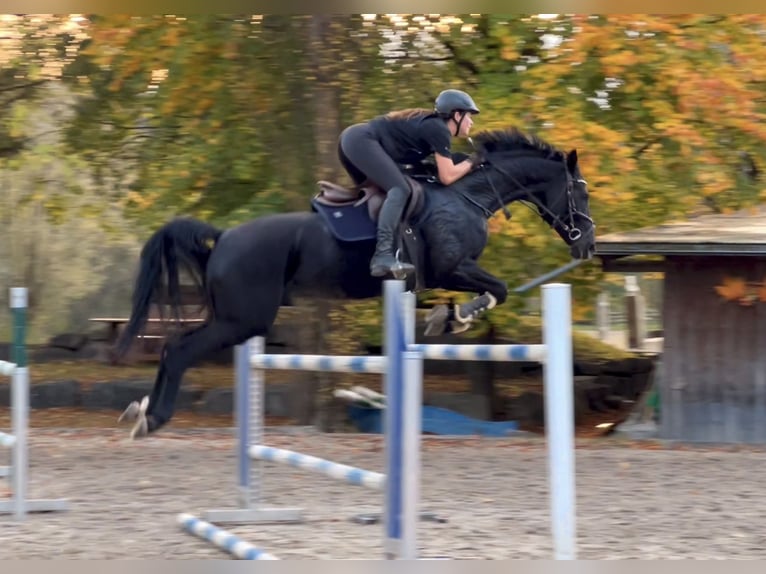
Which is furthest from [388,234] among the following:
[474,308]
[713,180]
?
[713,180]

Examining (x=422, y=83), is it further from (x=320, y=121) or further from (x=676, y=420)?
(x=676, y=420)

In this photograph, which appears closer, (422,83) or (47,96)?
(422,83)

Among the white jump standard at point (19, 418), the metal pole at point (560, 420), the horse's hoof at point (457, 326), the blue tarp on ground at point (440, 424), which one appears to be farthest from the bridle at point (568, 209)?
the blue tarp on ground at point (440, 424)

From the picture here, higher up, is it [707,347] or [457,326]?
[457,326]

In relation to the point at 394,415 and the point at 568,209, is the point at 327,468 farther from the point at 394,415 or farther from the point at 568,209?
the point at 568,209

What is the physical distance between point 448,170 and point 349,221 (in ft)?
2.27

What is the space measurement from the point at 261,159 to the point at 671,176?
4.42 metres

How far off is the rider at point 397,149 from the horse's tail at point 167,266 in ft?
3.44

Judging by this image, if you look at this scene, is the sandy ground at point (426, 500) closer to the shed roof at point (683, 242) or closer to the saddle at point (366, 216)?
the saddle at point (366, 216)

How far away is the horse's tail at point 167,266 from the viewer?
7.11m

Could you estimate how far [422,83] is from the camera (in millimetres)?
12336

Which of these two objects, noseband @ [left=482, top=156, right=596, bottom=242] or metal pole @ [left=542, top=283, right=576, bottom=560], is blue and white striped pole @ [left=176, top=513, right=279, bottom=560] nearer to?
metal pole @ [left=542, top=283, right=576, bottom=560]

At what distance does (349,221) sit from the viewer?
6.98m

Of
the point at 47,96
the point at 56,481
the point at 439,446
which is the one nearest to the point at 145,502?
the point at 56,481
